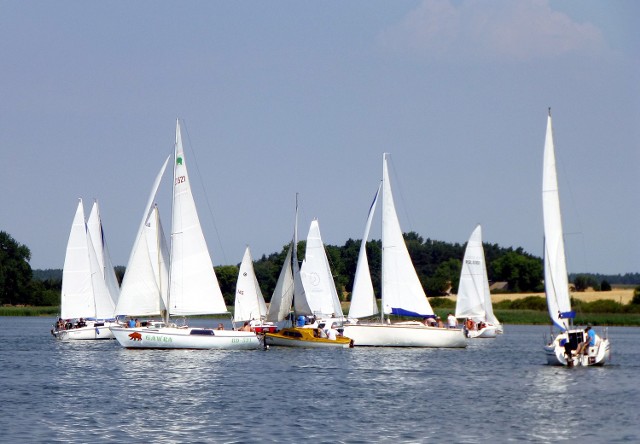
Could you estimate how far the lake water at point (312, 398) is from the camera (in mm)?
32531

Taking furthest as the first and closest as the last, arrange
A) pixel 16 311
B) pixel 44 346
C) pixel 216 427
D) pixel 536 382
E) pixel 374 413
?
pixel 16 311
pixel 44 346
pixel 536 382
pixel 374 413
pixel 216 427

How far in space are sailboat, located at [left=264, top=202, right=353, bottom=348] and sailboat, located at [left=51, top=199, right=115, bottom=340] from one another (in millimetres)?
11796

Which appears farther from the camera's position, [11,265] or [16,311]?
[11,265]

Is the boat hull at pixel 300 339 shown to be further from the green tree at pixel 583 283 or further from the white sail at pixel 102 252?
the green tree at pixel 583 283

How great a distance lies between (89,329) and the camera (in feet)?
256

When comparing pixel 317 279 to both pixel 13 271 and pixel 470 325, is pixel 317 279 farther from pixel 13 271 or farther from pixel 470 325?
pixel 13 271

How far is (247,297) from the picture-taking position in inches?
3381

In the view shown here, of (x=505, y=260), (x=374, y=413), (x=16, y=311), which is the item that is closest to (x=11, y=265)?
(x=16, y=311)

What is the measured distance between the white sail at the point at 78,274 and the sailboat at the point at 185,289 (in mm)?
16621

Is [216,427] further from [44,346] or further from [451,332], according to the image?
[44,346]

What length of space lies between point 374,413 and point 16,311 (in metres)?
118

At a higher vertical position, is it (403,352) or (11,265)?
(11,265)

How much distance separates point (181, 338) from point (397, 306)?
39.8ft

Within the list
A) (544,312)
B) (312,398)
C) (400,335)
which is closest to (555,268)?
(400,335)
